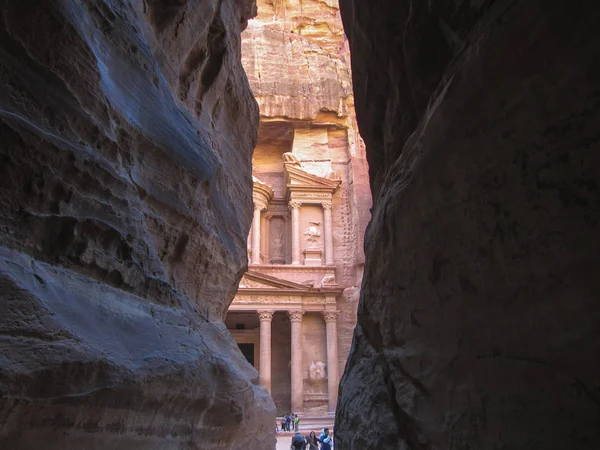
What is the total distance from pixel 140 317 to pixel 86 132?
120cm

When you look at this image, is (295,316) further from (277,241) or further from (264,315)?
(277,241)

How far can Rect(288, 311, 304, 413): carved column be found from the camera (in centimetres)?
2331

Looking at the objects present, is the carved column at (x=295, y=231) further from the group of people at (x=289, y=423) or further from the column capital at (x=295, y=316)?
the group of people at (x=289, y=423)

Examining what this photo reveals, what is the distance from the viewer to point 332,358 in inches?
961

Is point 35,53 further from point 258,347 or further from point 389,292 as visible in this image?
point 258,347

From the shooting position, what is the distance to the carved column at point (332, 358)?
23.9 metres

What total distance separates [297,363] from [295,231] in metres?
7.01

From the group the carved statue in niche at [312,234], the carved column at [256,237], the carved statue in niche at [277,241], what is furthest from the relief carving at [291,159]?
the carved statue in niche at [312,234]

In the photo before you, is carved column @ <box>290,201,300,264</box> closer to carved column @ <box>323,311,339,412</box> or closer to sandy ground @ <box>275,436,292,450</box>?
carved column @ <box>323,311,339,412</box>

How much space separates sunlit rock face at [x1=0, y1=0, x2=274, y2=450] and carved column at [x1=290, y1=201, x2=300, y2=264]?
2225 centimetres

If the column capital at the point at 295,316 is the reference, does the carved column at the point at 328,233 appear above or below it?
above

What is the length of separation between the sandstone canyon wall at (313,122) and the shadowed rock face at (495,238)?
80.2 feet

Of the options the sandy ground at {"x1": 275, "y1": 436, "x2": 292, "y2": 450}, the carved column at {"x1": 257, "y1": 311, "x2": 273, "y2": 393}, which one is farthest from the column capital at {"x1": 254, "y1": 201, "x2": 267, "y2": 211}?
the sandy ground at {"x1": 275, "y1": 436, "x2": 292, "y2": 450}

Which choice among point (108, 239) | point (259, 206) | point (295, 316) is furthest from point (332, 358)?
point (108, 239)
